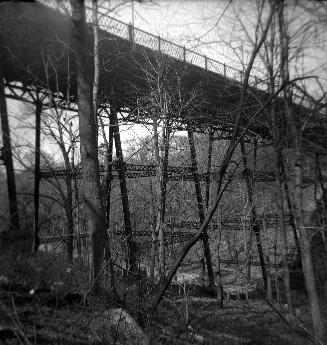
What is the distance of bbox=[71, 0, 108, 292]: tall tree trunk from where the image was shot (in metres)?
5.30

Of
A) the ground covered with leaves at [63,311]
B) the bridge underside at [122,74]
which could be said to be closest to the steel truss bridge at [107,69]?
the bridge underside at [122,74]

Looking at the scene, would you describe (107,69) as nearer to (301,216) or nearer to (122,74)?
(122,74)

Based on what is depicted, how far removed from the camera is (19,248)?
225 centimetres

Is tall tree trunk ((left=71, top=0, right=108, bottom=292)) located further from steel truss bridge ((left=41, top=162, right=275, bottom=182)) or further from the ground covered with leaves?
steel truss bridge ((left=41, top=162, right=275, bottom=182))

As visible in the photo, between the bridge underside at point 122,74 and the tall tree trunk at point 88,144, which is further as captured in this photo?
the bridge underside at point 122,74

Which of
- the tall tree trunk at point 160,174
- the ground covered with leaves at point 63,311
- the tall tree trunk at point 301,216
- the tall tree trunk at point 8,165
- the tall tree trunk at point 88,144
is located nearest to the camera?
the ground covered with leaves at point 63,311

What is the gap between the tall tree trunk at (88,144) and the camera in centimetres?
530

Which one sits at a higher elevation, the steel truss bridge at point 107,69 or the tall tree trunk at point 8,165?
the steel truss bridge at point 107,69

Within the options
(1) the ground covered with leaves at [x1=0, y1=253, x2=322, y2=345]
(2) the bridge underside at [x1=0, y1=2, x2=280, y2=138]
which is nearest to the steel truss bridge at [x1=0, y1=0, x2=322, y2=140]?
(2) the bridge underside at [x1=0, y1=2, x2=280, y2=138]

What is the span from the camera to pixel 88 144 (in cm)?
554

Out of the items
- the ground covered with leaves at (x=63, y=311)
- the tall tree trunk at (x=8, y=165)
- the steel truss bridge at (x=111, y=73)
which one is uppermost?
the steel truss bridge at (x=111, y=73)

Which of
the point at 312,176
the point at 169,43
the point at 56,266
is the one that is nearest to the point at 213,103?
the point at 169,43

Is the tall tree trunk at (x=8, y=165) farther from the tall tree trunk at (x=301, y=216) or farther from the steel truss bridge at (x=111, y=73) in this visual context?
the tall tree trunk at (x=301, y=216)

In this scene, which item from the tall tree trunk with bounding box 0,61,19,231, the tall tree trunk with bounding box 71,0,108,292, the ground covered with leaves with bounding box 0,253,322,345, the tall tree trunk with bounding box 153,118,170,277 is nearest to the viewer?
the ground covered with leaves with bounding box 0,253,322,345
